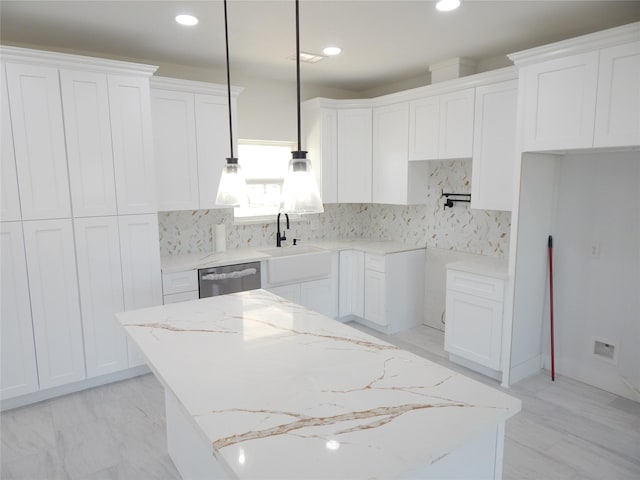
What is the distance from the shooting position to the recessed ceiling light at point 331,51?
11.1ft

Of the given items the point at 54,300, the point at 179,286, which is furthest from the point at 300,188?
the point at 54,300

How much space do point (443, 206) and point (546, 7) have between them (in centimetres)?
200

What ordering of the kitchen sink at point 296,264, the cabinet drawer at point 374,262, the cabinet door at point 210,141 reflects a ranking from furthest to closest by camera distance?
the cabinet drawer at point 374,262, the kitchen sink at point 296,264, the cabinet door at point 210,141

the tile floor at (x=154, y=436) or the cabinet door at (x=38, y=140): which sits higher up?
the cabinet door at (x=38, y=140)

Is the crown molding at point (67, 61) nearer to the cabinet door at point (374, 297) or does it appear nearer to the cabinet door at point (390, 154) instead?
the cabinet door at point (390, 154)

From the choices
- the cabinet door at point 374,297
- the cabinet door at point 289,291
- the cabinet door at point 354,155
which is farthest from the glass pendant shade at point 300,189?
the cabinet door at point 354,155

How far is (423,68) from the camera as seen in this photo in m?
4.03

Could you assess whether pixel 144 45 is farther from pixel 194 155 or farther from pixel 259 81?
pixel 259 81

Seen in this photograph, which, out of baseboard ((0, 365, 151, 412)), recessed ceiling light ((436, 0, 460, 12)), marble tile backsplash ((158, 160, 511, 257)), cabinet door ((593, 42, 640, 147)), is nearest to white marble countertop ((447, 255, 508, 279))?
marble tile backsplash ((158, 160, 511, 257))

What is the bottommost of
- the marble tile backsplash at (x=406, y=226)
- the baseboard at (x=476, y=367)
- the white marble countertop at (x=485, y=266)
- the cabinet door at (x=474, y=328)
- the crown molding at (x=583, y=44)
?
the baseboard at (x=476, y=367)

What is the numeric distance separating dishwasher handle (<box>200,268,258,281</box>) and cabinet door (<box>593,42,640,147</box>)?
9.00ft

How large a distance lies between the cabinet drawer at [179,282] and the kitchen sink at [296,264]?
687 mm

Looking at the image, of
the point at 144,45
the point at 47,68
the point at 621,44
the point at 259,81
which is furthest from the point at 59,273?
the point at 621,44

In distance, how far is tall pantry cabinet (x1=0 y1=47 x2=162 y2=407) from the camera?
279cm
